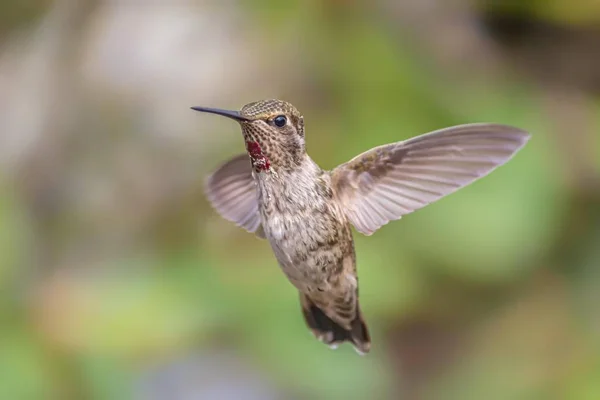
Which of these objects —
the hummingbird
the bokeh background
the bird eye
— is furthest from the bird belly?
the bokeh background

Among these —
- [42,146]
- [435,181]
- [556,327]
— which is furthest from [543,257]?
[42,146]

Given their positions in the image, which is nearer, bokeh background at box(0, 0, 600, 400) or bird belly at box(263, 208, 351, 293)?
bird belly at box(263, 208, 351, 293)

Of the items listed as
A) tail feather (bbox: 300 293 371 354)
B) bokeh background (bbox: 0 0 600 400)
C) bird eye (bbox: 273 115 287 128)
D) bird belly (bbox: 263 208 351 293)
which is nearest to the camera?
bird eye (bbox: 273 115 287 128)

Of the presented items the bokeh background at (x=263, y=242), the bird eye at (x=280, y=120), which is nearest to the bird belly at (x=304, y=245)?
the bird eye at (x=280, y=120)

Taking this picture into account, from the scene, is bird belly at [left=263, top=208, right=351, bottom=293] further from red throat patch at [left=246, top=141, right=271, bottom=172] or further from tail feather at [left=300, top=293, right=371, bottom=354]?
tail feather at [left=300, top=293, right=371, bottom=354]

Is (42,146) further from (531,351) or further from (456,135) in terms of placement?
(456,135)

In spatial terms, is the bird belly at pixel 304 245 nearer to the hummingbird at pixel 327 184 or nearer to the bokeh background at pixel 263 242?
the hummingbird at pixel 327 184
